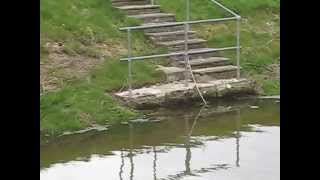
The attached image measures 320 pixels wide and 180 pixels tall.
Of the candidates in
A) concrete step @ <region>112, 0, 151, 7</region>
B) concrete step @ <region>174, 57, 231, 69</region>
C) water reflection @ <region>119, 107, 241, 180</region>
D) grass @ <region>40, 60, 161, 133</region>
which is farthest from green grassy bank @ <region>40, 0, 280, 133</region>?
water reflection @ <region>119, 107, 241, 180</region>

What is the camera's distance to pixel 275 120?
9617 mm

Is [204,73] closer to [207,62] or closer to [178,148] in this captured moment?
[207,62]

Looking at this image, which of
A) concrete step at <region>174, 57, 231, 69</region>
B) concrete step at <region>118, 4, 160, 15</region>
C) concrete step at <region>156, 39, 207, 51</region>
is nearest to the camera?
concrete step at <region>174, 57, 231, 69</region>

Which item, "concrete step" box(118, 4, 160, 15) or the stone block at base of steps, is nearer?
the stone block at base of steps

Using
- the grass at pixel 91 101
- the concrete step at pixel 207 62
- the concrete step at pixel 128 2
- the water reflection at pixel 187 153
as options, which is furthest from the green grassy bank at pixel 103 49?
the water reflection at pixel 187 153

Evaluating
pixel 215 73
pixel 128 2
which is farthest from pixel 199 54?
pixel 128 2

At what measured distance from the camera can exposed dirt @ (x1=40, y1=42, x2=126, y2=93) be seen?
411 inches

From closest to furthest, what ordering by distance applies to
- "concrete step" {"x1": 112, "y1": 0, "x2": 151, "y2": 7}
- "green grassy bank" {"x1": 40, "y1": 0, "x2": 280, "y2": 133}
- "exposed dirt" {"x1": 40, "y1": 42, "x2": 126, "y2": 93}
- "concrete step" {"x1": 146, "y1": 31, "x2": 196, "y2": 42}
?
"green grassy bank" {"x1": 40, "y1": 0, "x2": 280, "y2": 133} < "exposed dirt" {"x1": 40, "y1": 42, "x2": 126, "y2": 93} < "concrete step" {"x1": 146, "y1": 31, "x2": 196, "y2": 42} < "concrete step" {"x1": 112, "y1": 0, "x2": 151, "y2": 7}

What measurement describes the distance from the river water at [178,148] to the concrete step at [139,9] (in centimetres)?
341

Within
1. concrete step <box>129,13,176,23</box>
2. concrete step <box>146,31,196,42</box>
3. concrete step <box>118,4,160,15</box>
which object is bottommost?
concrete step <box>146,31,196,42</box>

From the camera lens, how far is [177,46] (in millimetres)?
12016

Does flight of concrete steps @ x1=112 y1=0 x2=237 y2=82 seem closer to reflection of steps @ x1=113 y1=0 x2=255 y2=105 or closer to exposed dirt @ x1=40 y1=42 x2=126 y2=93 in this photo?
reflection of steps @ x1=113 y1=0 x2=255 y2=105
